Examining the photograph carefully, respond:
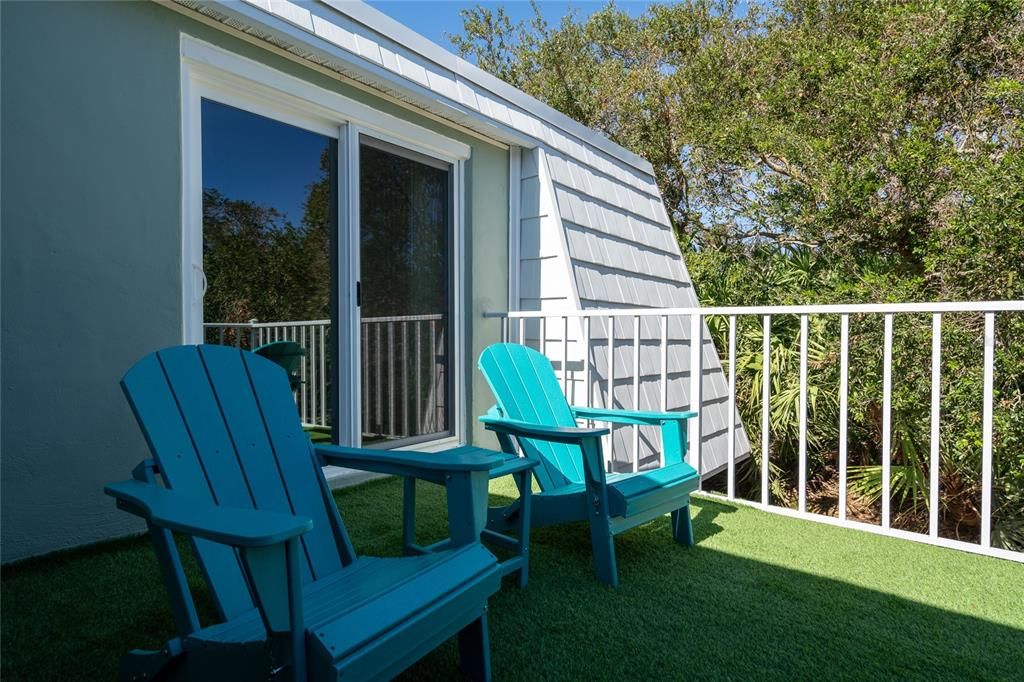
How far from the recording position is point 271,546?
3.62 feet

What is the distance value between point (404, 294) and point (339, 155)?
3.06 ft

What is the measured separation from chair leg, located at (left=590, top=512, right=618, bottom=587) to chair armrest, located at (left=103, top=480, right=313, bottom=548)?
1.39 m

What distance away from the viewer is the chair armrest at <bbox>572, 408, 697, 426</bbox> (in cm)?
269

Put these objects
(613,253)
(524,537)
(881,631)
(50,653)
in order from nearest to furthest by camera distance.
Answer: (50,653), (881,631), (524,537), (613,253)

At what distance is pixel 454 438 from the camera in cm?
429

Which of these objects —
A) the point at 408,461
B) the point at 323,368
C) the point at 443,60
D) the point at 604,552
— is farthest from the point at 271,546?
the point at 443,60

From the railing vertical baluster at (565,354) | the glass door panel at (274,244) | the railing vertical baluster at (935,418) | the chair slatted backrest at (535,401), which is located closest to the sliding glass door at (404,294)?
the glass door panel at (274,244)

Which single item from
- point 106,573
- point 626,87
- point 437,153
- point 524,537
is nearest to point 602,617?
point 524,537

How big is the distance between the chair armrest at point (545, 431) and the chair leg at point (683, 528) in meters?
0.73

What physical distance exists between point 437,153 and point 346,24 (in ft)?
3.25

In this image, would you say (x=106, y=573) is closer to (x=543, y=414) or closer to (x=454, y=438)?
(x=543, y=414)

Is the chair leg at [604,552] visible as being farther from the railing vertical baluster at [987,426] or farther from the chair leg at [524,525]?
the railing vertical baluster at [987,426]

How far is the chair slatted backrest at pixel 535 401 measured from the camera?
2.73 m

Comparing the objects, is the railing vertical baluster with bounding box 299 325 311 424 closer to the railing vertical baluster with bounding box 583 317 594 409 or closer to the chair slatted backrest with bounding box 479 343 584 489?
the chair slatted backrest with bounding box 479 343 584 489
